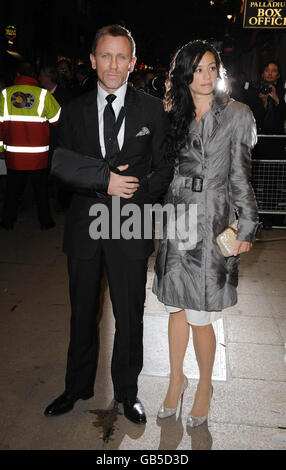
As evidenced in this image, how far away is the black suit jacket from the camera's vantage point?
2492 mm

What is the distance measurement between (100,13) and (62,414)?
36859 millimetres

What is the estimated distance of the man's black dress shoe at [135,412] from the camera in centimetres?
283

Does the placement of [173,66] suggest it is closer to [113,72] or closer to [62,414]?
[113,72]

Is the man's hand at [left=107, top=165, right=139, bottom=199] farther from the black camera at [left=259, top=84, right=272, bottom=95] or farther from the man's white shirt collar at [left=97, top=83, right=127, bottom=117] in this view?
the black camera at [left=259, top=84, right=272, bottom=95]

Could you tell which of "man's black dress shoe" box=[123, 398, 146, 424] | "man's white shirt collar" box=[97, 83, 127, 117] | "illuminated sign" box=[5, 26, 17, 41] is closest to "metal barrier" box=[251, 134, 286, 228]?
"man's white shirt collar" box=[97, 83, 127, 117]

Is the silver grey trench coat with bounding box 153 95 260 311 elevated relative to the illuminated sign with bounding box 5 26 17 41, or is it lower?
lower

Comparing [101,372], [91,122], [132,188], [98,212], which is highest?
[91,122]

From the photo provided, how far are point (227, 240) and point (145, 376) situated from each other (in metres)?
1.35

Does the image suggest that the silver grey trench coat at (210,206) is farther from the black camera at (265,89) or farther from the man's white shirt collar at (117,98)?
the black camera at (265,89)

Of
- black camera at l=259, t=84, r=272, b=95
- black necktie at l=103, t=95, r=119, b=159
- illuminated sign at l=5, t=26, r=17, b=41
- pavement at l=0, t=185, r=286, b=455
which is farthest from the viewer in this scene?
illuminated sign at l=5, t=26, r=17, b=41

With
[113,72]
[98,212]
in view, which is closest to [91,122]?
[113,72]

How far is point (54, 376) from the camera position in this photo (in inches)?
131

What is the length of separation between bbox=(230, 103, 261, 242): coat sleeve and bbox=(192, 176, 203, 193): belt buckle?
164mm

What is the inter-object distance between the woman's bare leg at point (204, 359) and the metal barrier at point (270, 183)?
476 cm
